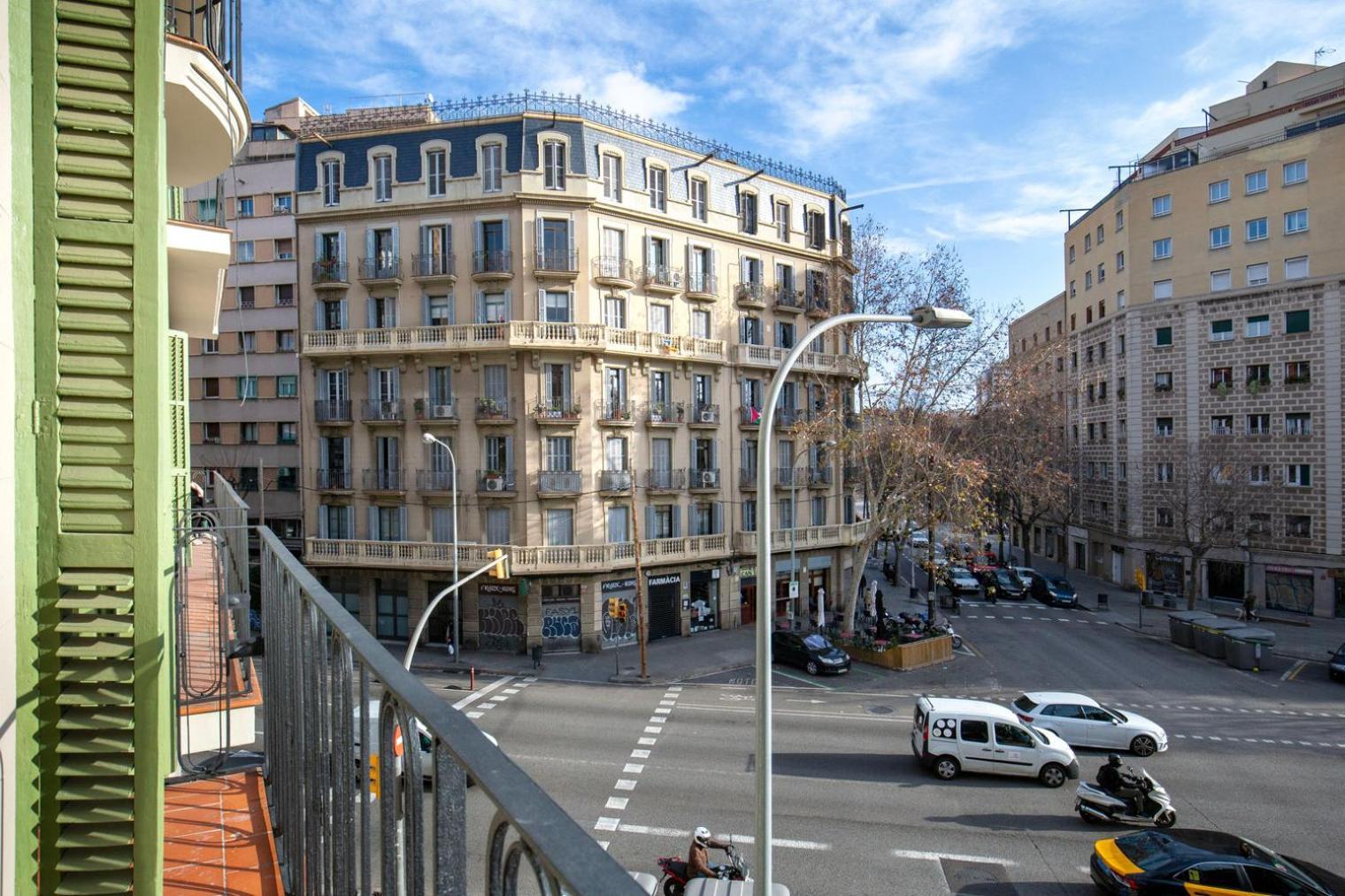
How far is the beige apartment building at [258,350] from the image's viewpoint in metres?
39.9

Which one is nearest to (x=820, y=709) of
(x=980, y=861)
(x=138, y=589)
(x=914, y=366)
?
(x=980, y=861)

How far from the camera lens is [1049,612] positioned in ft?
130

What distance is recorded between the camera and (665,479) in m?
33.2

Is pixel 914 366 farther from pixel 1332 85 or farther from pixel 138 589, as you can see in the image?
pixel 1332 85

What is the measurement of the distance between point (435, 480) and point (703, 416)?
11.0 metres

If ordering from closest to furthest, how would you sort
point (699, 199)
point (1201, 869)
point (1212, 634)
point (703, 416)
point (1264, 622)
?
point (1201, 869) → point (1212, 634) → point (703, 416) → point (699, 199) → point (1264, 622)

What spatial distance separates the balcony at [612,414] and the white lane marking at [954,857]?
67.0 feet

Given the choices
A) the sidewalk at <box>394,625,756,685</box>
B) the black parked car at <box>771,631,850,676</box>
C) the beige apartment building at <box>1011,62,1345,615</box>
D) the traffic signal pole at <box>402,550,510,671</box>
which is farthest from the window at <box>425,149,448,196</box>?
the beige apartment building at <box>1011,62,1345,615</box>

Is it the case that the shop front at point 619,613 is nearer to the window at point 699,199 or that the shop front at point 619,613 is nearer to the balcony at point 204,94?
the window at point 699,199

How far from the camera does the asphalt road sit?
13.5 metres

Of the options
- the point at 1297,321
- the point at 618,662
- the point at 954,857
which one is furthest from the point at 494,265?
the point at 1297,321

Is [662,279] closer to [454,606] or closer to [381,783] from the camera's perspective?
[454,606]

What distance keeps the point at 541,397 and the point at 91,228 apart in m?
27.1

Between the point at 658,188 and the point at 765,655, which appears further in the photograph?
the point at 658,188
